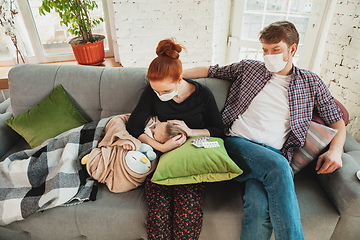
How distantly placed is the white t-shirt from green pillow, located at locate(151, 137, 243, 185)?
361mm

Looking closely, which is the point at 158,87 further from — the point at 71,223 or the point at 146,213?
the point at 71,223

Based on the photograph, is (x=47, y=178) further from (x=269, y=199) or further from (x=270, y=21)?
(x=270, y=21)

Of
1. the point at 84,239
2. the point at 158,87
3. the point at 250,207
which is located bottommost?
the point at 84,239

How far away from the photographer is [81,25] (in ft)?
6.89

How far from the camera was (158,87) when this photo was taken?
1.19 metres

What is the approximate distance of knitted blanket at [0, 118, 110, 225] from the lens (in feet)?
3.72

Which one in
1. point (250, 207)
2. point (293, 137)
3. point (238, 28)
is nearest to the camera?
point (250, 207)

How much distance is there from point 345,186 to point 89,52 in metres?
2.26

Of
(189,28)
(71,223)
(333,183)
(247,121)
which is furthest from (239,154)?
(189,28)

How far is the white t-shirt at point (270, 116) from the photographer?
4.44 feet

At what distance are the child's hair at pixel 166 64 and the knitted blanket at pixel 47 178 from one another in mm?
551

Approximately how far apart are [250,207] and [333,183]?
0.46 metres

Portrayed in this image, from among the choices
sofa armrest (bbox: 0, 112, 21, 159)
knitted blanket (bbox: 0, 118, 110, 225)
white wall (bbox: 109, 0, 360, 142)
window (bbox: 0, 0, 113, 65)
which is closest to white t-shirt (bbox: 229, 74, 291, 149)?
knitted blanket (bbox: 0, 118, 110, 225)

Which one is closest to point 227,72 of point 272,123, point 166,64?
point 272,123
